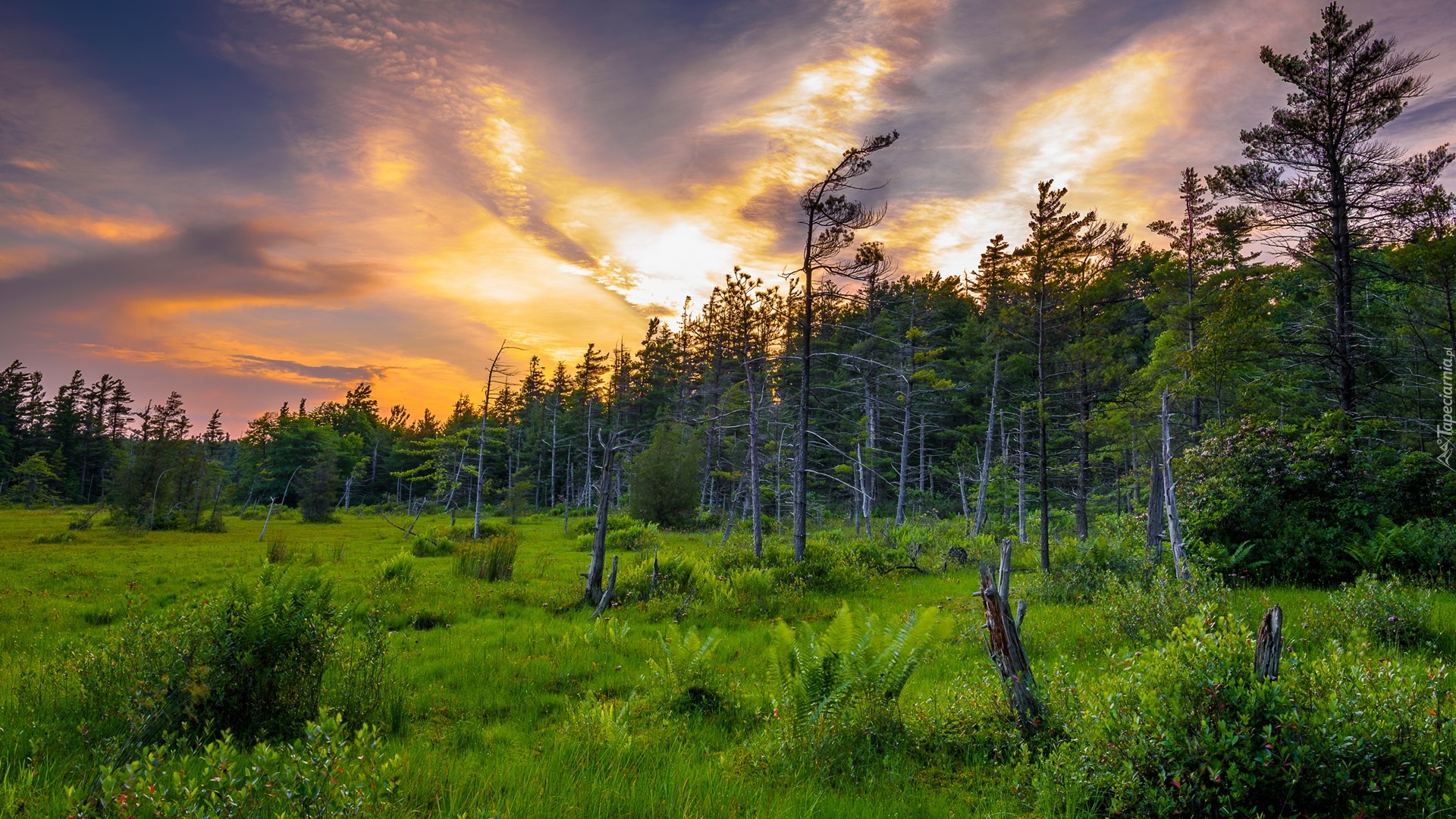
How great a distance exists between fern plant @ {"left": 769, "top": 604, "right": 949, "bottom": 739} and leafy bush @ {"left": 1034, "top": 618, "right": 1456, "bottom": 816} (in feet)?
4.60

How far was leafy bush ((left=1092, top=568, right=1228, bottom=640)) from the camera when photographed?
7.89 m

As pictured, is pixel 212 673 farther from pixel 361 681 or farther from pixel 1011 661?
pixel 1011 661

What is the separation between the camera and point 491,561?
14.7m

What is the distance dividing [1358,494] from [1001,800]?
14.1m

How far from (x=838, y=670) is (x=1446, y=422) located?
1837 centimetres

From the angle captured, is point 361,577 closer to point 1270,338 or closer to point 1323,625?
point 1323,625

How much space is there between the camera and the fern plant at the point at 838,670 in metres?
4.71

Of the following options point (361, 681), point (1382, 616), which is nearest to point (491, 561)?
point (361, 681)

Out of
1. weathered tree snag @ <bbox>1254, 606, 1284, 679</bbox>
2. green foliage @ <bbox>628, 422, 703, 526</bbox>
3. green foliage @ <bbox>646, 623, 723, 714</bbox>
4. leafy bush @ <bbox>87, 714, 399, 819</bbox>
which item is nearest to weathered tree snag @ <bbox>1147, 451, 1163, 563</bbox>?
weathered tree snag @ <bbox>1254, 606, 1284, 679</bbox>

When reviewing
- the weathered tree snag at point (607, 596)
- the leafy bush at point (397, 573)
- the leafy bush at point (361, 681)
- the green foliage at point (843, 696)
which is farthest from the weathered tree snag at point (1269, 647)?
the leafy bush at point (397, 573)

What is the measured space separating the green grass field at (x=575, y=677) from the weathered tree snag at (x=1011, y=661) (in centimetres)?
28

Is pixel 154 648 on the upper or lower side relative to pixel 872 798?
upper

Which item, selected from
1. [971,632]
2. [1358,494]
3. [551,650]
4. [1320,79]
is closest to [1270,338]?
[1358,494]

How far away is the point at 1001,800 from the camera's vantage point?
12.0 ft
